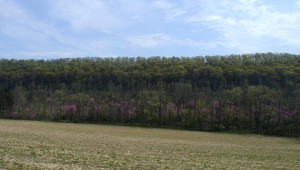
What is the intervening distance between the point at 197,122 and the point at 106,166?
92.6 m

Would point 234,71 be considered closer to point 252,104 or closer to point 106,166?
point 252,104

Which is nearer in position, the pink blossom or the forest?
the forest

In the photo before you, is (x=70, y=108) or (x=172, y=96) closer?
(x=70, y=108)

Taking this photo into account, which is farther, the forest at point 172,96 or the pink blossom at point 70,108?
the pink blossom at point 70,108

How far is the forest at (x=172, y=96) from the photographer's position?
109 meters

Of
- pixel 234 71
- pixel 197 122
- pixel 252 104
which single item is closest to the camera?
pixel 197 122

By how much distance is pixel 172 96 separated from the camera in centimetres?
14638

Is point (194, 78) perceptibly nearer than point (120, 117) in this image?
No

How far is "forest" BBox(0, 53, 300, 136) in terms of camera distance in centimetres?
10900

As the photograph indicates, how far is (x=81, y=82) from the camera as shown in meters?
186

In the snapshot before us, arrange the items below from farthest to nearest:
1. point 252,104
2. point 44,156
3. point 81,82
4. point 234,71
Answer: point 81,82 < point 234,71 < point 252,104 < point 44,156

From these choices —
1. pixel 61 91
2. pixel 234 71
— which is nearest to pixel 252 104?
pixel 234 71

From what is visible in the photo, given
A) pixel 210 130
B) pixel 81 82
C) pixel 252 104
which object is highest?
pixel 81 82

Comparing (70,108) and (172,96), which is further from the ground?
(172,96)
